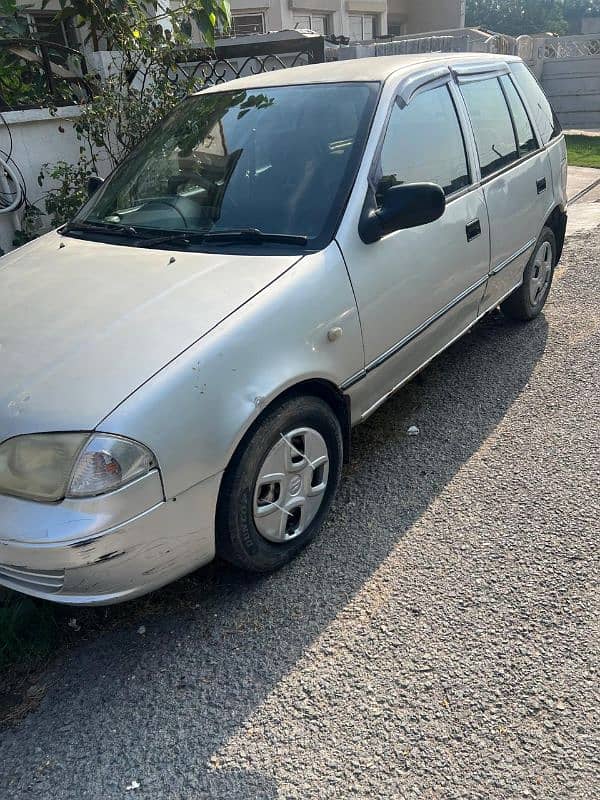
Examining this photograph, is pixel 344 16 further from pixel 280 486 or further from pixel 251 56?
pixel 280 486

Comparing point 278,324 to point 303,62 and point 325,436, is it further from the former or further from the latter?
point 303,62

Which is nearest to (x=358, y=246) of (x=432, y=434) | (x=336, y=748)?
(x=432, y=434)

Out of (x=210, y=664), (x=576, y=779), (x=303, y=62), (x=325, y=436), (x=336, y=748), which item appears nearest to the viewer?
(x=576, y=779)

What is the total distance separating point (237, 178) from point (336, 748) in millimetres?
2383

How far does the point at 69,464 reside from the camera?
6.53 ft

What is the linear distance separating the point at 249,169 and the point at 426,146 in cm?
92

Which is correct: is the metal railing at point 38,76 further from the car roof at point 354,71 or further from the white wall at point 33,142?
the car roof at point 354,71

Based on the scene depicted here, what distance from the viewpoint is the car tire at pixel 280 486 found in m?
2.33

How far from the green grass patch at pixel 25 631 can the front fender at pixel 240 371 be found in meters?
0.85

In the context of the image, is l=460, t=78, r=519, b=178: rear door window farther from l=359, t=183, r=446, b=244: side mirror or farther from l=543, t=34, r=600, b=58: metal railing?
l=543, t=34, r=600, b=58: metal railing

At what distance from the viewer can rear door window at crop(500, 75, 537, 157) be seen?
165 inches

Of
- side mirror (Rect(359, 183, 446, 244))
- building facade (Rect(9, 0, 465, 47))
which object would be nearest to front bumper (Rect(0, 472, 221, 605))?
side mirror (Rect(359, 183, 446, 244))

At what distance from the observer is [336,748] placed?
1986mm

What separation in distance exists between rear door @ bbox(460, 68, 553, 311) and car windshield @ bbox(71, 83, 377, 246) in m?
1.01
